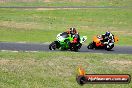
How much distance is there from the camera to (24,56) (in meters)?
20.1

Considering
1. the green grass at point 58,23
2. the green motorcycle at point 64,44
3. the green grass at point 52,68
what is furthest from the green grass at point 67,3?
the green grass at point 52,68

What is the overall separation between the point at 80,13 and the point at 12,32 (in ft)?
81.1

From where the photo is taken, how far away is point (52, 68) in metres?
17.9

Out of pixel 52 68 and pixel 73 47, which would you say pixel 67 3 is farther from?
pixel 52 68

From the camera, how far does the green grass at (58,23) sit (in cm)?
4022

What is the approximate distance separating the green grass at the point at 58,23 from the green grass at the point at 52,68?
49.9 ft

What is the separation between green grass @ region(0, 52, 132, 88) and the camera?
15.4 m

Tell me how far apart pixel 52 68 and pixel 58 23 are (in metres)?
36.0

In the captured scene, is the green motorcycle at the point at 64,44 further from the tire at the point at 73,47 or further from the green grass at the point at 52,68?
the green grass at the point at 52,68

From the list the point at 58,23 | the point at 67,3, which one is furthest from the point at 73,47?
the point at 67,3

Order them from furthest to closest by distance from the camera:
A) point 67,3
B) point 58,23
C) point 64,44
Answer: point 67,3
point 58,23
point 64,44

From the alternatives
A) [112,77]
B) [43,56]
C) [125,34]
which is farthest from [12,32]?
[112,77]

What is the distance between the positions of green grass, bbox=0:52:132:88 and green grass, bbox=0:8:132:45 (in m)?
15.2

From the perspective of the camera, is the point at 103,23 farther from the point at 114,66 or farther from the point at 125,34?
the point at 114,66
